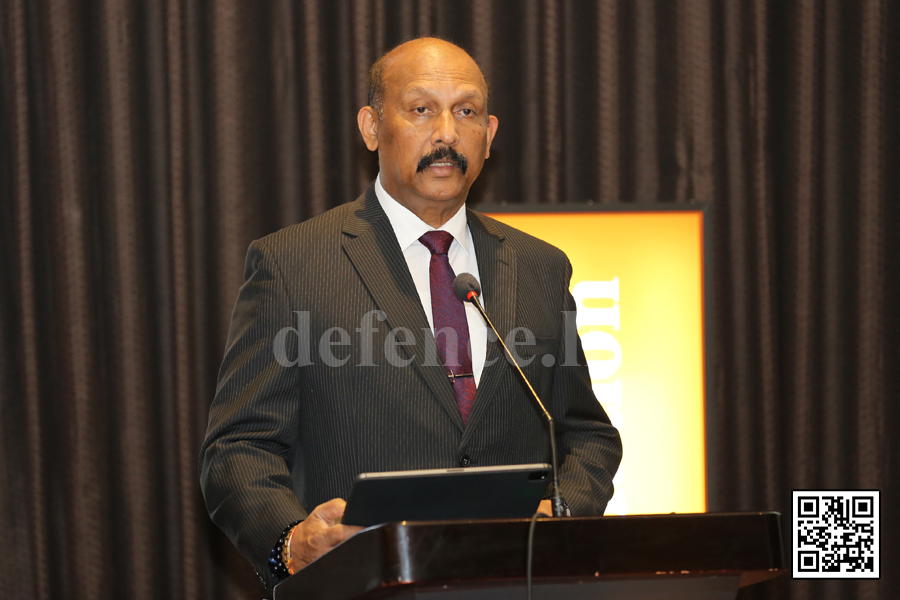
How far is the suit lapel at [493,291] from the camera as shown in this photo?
1844 millimetres

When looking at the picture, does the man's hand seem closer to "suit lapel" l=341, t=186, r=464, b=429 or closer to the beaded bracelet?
the beaded bracelet

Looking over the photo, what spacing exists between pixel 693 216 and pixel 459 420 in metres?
1.59

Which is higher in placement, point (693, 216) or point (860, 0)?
point (860, 0)

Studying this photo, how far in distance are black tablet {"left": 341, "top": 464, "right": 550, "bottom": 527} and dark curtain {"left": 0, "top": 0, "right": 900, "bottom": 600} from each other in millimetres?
2298

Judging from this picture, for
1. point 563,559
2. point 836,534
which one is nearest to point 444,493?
point 563,559

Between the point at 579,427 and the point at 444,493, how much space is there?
0.93 metres

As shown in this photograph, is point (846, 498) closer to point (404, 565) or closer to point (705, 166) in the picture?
point (705, 166)

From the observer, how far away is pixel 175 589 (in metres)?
3.35

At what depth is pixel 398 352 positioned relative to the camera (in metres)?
1.82

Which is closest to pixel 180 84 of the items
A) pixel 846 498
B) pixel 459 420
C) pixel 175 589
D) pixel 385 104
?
pixel 385 104

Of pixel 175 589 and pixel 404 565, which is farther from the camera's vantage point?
pixel 175 589

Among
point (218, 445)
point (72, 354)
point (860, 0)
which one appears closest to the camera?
point (218, 445)

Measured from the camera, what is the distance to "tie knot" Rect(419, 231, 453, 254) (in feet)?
6.63

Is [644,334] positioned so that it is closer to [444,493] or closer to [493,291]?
[493,291]
